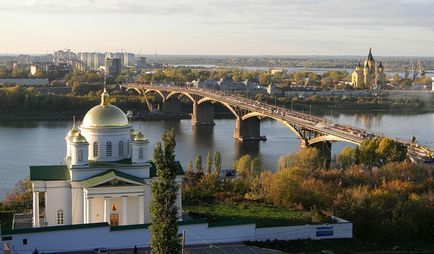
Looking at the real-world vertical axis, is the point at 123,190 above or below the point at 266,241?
above

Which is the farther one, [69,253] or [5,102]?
[5,102]

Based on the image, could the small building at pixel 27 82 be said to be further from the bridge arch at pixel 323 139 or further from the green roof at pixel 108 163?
the green roof at pixel 108 163

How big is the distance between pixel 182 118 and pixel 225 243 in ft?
82.7

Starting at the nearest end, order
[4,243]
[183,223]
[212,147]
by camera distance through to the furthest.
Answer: [4,243], [183,223], [212,147]

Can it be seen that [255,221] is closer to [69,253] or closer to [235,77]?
[69,253]

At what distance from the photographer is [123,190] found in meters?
9.73

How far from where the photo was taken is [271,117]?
24297 millimetres

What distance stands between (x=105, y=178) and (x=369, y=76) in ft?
149

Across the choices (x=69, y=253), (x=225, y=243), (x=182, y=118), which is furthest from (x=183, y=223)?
(x=182, y=118)

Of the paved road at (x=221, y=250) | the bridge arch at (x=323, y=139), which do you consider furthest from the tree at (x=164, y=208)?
the bridge arch at (x=323, y=139)

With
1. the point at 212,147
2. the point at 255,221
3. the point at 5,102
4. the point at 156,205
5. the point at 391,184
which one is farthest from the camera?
the point at 5,102

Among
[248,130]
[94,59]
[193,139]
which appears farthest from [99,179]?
[94,59]

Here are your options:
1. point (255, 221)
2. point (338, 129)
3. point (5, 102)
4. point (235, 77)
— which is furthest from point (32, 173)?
point (235, 77)

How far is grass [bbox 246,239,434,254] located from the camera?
9.26 m
